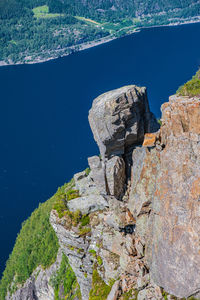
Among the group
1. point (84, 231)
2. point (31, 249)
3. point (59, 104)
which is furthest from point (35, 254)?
point (59, 104)

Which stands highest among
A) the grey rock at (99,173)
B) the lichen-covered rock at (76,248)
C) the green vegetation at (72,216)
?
the grey rock at (99,173)

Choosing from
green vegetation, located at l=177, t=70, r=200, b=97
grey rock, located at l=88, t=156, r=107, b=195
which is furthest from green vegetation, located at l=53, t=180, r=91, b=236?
green vegetation, located at l=177, t=70, r=200, b=97

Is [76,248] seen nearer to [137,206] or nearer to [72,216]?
[72,216]

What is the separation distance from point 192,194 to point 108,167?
846cm

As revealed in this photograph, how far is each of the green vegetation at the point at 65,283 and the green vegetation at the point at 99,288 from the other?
29.6 feet

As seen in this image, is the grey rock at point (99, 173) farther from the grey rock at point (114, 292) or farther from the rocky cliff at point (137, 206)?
the grey rock at point (114, 292)

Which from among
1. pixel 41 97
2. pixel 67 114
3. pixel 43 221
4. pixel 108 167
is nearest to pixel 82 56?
pixel 41 97

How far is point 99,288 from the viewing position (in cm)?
2323

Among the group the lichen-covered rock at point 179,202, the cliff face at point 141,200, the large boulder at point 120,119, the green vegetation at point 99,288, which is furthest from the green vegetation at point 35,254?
the lichen-covered rock at point 179,202

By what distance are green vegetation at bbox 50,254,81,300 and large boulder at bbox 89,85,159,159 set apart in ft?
55.6

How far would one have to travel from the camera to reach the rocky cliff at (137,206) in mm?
16672

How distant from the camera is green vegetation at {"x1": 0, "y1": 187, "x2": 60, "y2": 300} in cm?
5791

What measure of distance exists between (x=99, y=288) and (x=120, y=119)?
11550 millimetres

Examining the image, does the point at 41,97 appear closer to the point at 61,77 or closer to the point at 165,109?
the point at 61,77
